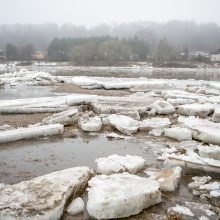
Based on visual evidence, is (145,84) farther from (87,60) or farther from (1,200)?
(87,60)

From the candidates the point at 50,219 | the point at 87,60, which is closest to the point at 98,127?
the point at 50,219

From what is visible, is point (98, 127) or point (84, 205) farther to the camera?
point (98, 127)

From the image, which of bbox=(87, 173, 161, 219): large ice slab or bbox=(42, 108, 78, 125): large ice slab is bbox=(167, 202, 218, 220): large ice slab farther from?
bbox=(42, 108, 78, 125): large ice slab

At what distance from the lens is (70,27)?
151m

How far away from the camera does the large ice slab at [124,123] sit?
5873 mm

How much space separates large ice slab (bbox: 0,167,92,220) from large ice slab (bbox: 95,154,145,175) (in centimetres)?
33

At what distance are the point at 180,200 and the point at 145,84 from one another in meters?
9.16

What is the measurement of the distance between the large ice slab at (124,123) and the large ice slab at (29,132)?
39.8 inches

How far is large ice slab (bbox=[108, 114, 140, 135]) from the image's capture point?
5.87 m

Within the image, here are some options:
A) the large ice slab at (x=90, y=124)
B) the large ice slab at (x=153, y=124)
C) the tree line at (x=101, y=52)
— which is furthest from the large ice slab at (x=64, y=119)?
the tree line at (x=101, y=52)

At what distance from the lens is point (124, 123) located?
19.9 feet

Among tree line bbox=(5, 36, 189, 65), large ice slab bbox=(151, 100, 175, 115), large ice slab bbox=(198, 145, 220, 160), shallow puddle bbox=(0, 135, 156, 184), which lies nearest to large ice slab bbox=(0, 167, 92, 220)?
shallow puddle bbox=(0, 135, 156, 184)

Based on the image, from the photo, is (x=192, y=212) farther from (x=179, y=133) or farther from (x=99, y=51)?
(x=99, y=51)

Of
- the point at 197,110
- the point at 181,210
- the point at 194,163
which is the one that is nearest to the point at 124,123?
the point at 197,110
